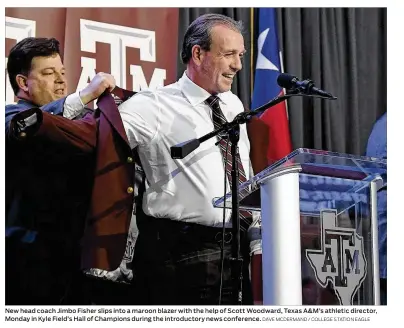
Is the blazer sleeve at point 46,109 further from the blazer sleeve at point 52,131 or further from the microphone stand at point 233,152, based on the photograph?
the microphone stand at point 233,152

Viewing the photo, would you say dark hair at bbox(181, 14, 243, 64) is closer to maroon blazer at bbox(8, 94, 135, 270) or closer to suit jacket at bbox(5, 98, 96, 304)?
maroon blazer at bbox(8, 94, 135, 270)

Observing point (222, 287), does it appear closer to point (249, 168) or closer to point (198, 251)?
point (198, 251)

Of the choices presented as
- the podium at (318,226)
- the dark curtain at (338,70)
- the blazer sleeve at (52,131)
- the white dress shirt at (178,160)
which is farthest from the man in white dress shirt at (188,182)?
the dark curtain at (338,70)

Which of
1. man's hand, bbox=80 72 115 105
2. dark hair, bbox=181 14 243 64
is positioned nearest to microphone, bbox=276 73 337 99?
dark hair, bbox=181 14 243 64

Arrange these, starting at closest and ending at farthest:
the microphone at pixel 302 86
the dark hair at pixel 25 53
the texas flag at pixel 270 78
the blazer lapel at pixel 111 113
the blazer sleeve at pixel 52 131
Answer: the microphone at pixel 302 86, the blazer sleeve at pixel 52 131, the blazer lapel at pixel 111 113, the dark hair at pixel 25 53, the texas flag at pixel 270 78

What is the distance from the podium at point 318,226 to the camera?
8.36 ft

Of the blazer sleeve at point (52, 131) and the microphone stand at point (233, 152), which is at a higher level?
the blazer sleeve at point (52, 131)

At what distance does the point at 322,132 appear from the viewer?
11.4 ft

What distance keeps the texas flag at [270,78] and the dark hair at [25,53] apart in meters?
0.91

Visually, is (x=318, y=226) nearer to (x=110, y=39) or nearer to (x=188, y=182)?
(x=188, y=182)

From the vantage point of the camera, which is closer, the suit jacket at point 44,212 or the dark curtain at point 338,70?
the suit jacket at point 44,212

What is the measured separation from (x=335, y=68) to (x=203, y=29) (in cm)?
67

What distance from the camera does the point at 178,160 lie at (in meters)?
3.06
